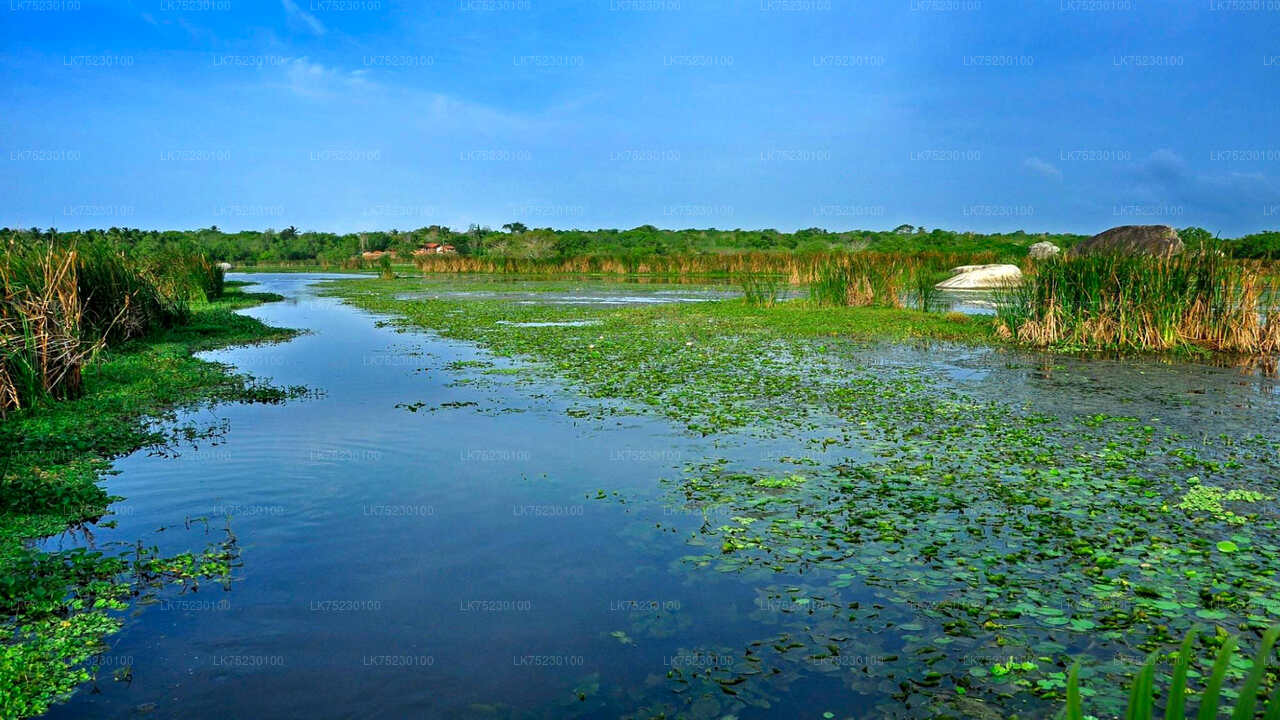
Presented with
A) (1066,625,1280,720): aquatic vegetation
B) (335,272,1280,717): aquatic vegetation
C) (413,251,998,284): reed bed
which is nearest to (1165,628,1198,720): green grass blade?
(1066,625,1280,720): aquatic vegetation

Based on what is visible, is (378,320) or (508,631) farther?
(378,320)

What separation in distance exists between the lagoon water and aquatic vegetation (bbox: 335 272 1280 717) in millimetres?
117

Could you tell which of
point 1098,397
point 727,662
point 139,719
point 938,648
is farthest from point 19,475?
point 1098,397

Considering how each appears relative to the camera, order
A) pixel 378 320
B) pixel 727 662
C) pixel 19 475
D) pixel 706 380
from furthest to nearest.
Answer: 1. pixel 378 320
2. pixel 706 380
3. pixel 19 475
4. pixel 727 662

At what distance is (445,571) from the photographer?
18.6 feet

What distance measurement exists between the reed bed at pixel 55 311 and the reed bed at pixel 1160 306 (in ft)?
57.1

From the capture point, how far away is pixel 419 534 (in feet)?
20.8

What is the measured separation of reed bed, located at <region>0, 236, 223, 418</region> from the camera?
32.4 feet

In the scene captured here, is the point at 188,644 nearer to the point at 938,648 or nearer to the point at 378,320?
the point at 938,648

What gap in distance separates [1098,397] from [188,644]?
452 inches

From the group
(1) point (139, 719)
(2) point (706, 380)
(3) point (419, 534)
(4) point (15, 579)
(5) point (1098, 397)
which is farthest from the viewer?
(2) point (706, 380)

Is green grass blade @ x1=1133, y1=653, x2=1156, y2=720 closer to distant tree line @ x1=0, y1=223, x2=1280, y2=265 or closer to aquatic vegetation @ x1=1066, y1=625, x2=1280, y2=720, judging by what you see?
aquatic vegetation @ x1=1066, y1=625, x2=1280, y2=720

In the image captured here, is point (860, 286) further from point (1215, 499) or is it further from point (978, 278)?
point (1215, 499)

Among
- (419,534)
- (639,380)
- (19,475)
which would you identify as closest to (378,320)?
(639,380)
